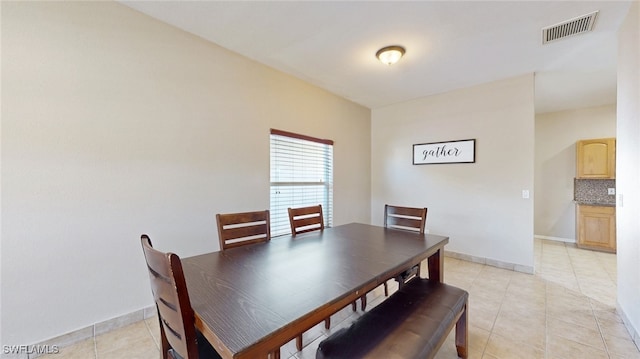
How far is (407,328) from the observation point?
1299 mm

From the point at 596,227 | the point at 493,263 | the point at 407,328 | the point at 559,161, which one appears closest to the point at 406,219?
the point at 407,328

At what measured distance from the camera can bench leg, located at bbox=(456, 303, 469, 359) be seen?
5.55 feet

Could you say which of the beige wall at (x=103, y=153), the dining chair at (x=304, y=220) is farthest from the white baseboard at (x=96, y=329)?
the dining chair at (x=304, y=220)

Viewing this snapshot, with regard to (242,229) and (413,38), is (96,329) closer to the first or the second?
(242,229)

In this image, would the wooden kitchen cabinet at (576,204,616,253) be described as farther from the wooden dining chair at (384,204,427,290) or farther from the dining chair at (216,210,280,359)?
the dining chair at (216,210,280,359)

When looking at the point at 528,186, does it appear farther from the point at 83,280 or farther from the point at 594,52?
the point at 83,280

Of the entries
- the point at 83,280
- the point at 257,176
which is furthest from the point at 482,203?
the point at 83,280

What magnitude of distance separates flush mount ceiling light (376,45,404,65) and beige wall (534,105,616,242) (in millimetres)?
4412

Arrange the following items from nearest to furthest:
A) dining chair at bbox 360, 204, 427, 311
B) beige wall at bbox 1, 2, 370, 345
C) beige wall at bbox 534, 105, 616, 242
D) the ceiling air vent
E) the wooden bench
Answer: the wooden bench
beige wall at bbox 1, 2, 370, 345
the ceiling air vent
dining chair at bbox 360, 204, 427, 311
beige wall at bbox 534, 105, 616, 242

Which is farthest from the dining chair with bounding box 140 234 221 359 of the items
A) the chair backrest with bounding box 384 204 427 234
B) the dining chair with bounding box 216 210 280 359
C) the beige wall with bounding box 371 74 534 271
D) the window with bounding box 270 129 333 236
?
the beige wall with bounding box 371 74 534 271

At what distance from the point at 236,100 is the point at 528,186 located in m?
3.83

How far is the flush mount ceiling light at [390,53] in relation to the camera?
2.62 metres

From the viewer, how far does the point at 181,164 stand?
238 cm

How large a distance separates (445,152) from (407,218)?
6.86 feet
